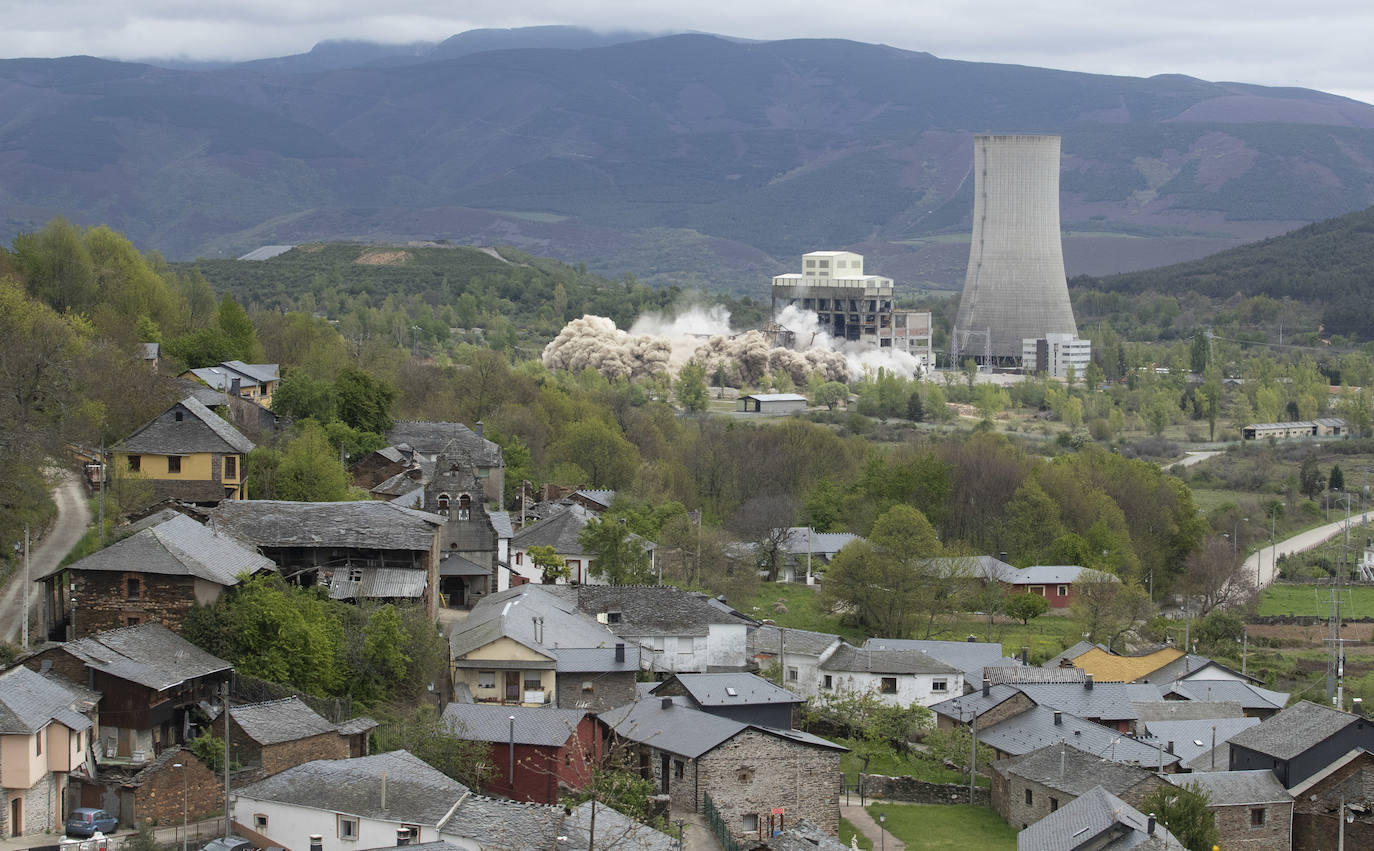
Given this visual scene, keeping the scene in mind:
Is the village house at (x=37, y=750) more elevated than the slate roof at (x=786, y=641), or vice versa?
the village house at (x=37, y=750)

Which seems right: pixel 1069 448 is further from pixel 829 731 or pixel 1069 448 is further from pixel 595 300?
pixel 595 300

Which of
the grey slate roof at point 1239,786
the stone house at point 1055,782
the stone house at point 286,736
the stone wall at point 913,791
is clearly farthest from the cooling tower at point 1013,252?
the stone house at point 286,736

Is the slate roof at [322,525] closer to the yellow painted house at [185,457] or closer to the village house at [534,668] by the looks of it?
the yellow painted house at [185,457]

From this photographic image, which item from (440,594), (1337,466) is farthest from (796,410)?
(440,594)

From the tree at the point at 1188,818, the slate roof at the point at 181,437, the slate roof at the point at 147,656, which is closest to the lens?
the slate roof at the point at 147,656

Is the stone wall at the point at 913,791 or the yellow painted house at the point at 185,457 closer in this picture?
the stone wall at the point at 913,791

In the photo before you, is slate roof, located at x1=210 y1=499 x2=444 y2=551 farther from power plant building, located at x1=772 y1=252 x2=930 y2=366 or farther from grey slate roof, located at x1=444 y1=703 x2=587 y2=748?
power plant building, located at x1=772 y1=252 x2=930 y2=366

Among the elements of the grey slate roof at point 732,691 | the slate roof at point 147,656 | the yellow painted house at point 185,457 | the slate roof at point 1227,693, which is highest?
the yellow painted house at point 185,457

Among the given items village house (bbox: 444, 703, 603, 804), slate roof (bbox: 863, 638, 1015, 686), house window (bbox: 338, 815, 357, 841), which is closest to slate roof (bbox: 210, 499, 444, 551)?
village house (bbox: 444, 703, 603, 804)
